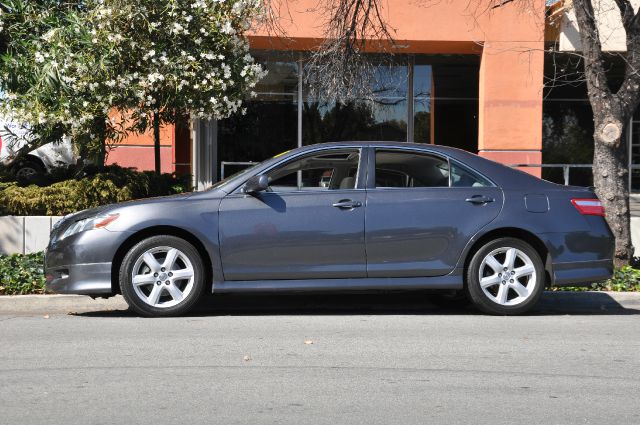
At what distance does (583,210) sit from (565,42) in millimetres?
8825

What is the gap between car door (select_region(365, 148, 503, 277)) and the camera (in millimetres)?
8445

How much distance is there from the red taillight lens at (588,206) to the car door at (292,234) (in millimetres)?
1975

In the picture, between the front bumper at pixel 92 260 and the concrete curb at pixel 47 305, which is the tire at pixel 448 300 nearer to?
the concrete curb at pixel 47 305

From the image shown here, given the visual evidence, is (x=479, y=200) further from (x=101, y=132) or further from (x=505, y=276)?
(x=101, y=132)

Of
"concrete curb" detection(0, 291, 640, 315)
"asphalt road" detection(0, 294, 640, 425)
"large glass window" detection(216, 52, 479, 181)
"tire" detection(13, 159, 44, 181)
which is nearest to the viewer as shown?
"asphalt road" detection(0, 294, 640, 425)

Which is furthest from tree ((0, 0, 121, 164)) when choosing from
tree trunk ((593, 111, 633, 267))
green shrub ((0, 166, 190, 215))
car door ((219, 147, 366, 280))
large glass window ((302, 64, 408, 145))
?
large glass window ((302, 64, 408, 145))

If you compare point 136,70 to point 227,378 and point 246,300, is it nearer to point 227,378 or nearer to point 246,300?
point 246,300

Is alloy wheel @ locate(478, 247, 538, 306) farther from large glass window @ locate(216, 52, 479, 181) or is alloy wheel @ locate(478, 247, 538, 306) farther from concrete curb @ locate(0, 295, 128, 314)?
large glass window @ locate(216, 52, 479, 181)

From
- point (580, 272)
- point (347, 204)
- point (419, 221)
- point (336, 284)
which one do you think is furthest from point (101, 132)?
point (580, 272)

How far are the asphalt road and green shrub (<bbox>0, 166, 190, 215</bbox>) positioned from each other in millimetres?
3535

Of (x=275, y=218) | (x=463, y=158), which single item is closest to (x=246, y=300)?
(x=275, y=218)

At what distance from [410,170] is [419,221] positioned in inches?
21.3

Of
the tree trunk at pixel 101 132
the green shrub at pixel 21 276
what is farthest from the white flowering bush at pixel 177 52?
the green shrub at pixel 21 276

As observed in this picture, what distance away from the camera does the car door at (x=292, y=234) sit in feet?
27.4
